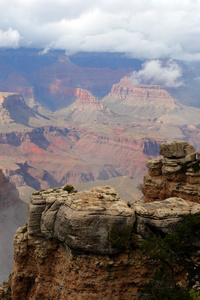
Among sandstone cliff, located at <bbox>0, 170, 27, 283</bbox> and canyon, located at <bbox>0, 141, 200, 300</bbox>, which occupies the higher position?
canyon, located at <bbox>0, 141, 200, 300</bbox>

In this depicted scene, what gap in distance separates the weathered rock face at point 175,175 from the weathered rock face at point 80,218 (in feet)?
25.9

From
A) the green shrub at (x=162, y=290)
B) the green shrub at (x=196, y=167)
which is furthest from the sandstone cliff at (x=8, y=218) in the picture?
the green shrub at (x=162, y=290)

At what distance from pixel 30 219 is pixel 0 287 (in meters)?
9.45

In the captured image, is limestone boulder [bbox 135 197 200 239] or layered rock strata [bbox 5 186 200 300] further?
limestone boulder [bbox 135 197 200 239]

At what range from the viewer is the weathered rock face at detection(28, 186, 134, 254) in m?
18.0

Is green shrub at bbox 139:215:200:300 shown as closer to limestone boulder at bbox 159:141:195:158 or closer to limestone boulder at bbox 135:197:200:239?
limestone boulder at bbox 135:197:200:239

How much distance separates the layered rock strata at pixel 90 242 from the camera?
1808cm

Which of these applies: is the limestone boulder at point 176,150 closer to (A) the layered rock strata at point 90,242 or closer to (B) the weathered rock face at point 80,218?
(A) the layered rock strata at point 90,242

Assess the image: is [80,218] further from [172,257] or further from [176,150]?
[176,150]

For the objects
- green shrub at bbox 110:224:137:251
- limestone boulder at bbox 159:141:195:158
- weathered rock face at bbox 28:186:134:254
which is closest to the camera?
green shrub at bbox 110:224:137:251

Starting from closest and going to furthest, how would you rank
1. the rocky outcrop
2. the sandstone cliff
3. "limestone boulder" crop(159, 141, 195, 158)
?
"limestone boulder" crop(159, 141, 195, 158)
the sandstone cliff
the rocky outcrop

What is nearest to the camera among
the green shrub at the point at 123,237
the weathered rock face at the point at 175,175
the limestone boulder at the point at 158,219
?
the green shrub at the point at 123,237

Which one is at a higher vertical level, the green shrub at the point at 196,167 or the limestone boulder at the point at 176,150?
the limestone boulder at the point at 176,150

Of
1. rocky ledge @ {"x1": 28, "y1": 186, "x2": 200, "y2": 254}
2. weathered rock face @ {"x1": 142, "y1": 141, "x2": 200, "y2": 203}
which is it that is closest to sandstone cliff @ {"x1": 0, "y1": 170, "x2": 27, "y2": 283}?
weathered rock face @ {"x1": 142, "y1": 141, "x2": 200, "y2": 203}
